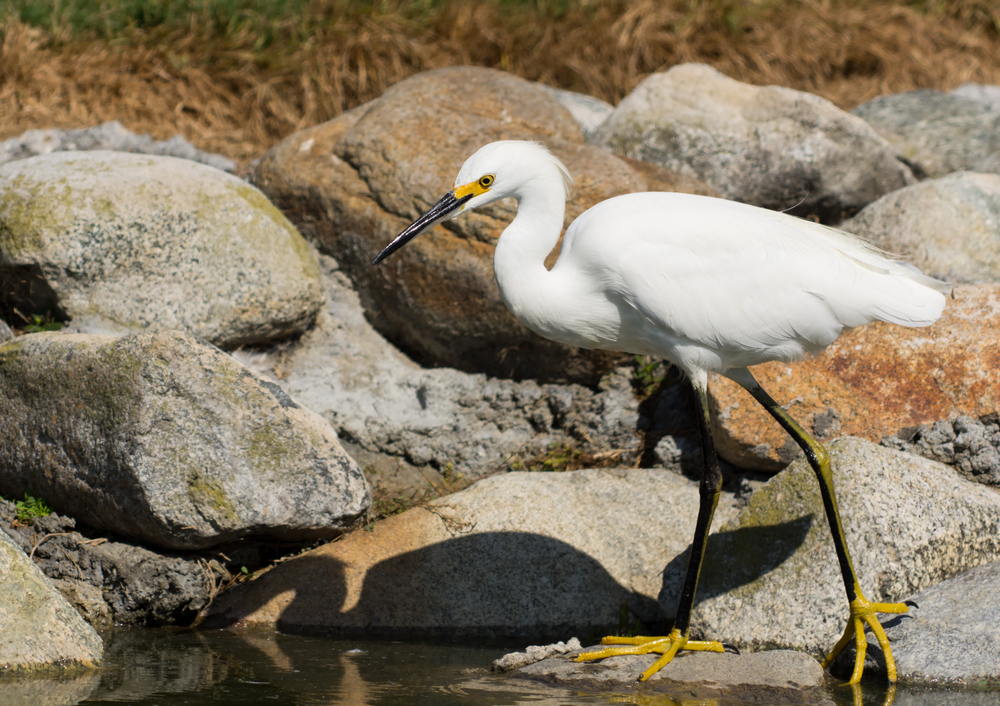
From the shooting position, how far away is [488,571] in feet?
15.2

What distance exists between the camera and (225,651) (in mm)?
4059

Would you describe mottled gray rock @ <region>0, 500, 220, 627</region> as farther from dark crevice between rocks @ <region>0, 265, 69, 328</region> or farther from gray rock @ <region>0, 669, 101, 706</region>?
dark crevice between rocks @ <region>0, 265, 69, 328</region>

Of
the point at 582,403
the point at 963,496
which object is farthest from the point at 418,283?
the point at 963,496

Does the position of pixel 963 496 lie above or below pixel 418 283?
below

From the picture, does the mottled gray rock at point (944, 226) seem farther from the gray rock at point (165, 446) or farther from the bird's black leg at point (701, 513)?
the gray rock at point (165, 446)

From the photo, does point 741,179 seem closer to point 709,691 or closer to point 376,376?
point 376,376

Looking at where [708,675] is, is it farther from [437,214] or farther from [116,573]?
[116,573]

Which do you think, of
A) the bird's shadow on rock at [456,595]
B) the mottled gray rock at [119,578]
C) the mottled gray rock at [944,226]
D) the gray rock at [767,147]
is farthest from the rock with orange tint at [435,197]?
the mottled gray rock at [119,578]

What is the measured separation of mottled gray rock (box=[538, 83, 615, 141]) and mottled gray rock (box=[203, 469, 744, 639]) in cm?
388

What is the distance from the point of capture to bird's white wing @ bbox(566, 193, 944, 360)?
379 centimetres

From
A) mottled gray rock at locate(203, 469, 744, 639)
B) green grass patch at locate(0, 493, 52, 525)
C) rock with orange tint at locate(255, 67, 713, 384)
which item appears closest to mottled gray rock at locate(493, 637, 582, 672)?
mottled gray rock at locate(203, 469, 744, 639)

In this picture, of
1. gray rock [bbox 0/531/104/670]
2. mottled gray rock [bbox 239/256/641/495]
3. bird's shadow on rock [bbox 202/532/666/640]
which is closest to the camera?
gray rock [bbox 0/531/104/670]

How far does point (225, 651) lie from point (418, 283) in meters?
2.63

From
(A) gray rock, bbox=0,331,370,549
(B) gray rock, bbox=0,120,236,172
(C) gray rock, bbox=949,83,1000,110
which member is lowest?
A: (A) gray rock, bbox=0,331,370,549
